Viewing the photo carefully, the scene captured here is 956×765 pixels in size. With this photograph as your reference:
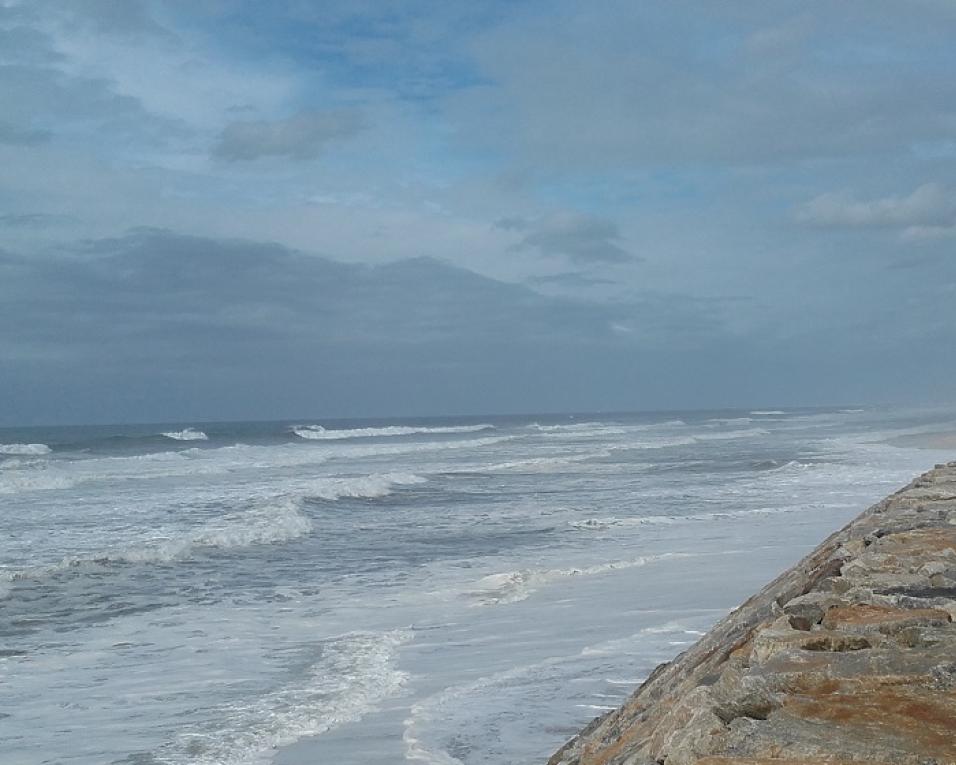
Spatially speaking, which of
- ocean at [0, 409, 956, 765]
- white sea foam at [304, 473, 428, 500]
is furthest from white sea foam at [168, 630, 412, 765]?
white sea foam at [304, 473, 428, 500]

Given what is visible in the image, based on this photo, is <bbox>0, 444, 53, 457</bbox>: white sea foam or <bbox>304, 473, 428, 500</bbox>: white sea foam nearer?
<bbox>304, 473, 428, 500</bbox>: white sea foam

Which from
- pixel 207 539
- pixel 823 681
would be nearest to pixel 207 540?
pixel 207 539

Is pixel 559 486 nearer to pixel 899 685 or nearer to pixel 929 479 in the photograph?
pixel 929 479

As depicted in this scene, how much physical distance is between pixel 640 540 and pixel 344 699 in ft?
31.3

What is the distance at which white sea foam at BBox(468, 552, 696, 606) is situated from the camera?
11617 mm

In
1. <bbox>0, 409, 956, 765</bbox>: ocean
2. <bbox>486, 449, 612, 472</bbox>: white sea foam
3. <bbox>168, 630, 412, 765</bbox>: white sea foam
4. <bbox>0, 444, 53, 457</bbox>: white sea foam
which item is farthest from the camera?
<bbox>0, 444, 53, 457</bbox>: white sea foam

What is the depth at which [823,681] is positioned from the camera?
314 cm

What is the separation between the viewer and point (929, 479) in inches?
383

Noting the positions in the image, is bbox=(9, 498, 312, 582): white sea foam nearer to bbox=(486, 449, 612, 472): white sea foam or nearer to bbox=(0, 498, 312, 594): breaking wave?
bbox=(0, 498, 312, 594): breaking wave

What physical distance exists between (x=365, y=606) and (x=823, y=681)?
869 centimetres

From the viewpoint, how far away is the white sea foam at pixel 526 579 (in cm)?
1162

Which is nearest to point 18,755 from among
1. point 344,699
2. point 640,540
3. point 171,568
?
point 344,699

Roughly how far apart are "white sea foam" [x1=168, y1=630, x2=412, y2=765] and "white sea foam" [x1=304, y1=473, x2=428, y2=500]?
55.0 ft

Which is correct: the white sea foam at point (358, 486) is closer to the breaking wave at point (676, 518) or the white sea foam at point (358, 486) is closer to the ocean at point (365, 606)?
the ocean at point (365, 606)
